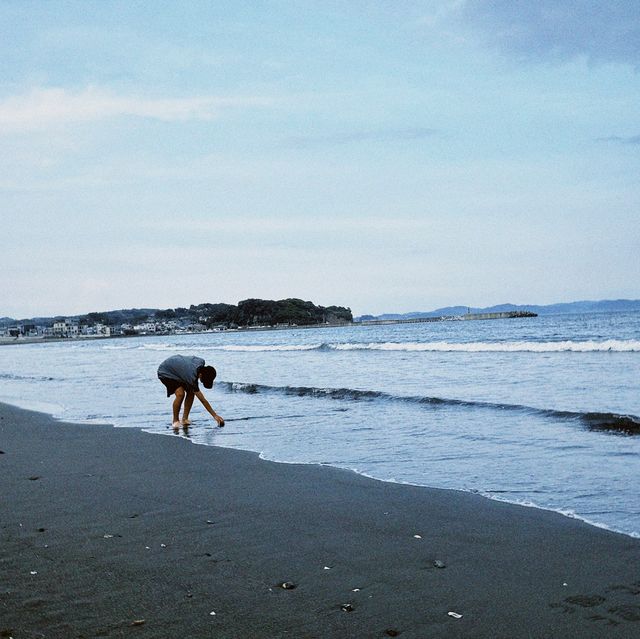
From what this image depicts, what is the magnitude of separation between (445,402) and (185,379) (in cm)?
466

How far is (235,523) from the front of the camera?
208 inches

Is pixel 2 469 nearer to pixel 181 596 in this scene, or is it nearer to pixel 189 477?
pixel 189 477

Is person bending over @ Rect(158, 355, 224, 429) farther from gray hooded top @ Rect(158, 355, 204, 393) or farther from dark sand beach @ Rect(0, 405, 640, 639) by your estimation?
dark sand beach @ Rect(0, 405, 640, 639)

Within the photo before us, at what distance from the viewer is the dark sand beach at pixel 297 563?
338cm

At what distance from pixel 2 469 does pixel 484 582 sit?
566cm

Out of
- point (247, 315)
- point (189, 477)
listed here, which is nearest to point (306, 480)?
point (189, 477)

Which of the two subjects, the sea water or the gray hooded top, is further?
the gray hooded top

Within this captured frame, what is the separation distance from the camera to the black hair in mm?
11727

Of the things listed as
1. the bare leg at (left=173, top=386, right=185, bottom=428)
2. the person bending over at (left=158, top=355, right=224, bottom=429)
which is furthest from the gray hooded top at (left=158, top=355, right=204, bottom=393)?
the bare leg at (left=173, top=386, right=185, bottom=428)

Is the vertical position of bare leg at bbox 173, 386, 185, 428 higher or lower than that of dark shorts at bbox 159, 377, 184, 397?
lower

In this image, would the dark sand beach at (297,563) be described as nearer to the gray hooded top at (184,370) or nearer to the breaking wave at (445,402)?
the breaking wave at (445,402)

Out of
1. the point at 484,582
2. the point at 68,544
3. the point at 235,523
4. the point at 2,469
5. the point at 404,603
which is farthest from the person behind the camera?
the point at 2,469

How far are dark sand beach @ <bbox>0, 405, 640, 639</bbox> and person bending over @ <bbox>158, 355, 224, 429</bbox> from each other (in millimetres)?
4690

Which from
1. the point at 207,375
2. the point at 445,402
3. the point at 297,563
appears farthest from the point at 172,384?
the point at 297,563
